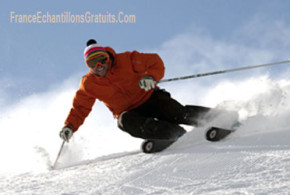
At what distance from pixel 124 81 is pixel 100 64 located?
0.35 metres

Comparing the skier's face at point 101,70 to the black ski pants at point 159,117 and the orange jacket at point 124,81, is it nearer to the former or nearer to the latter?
the orange jacket at point 124,81

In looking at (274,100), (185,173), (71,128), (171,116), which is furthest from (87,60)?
(274,100)

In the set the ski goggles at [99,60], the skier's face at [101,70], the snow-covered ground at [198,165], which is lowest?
the snow-covered ground at [198,165]

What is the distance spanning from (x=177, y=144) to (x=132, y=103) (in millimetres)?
748

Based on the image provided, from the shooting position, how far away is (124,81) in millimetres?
4266

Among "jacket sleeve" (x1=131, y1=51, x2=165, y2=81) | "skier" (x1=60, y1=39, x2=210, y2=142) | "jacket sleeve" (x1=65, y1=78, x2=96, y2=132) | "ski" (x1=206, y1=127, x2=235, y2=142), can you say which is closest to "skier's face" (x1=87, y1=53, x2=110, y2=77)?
"skier" (x1=60, y1=39, x2=210, y2=142)

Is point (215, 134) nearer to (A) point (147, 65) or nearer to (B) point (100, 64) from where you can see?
(A) point (147, 65)

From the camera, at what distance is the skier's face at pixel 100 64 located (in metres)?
4.16

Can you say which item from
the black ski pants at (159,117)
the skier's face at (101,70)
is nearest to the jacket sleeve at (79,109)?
the skier's face at (101,70)

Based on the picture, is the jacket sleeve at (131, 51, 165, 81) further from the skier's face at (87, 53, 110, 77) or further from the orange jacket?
the skier's face at (87, 53, 110, 77)

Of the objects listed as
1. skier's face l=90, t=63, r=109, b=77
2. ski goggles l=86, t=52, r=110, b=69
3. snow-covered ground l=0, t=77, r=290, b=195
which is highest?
ski goggles l=86, t=52, r=110, b=69

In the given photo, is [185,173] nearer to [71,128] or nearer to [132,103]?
[132,103]

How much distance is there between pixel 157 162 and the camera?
137 inches

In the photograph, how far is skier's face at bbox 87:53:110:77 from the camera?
4164 mm
